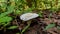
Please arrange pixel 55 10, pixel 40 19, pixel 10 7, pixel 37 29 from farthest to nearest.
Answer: pixel 55 10
pixel 10 7
pixel 40 19
pixel 37 29

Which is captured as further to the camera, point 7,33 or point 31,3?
point 31,3

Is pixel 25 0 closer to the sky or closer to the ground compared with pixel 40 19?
closer to the sky

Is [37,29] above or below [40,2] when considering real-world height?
below

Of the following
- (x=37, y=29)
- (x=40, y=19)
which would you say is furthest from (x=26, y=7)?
(x=37, y=29)

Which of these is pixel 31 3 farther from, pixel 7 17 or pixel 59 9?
pixel 7 17

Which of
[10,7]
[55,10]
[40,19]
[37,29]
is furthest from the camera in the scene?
[55,10]

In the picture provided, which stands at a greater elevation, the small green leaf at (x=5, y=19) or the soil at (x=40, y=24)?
the small green leaf at (x=5, y=19)

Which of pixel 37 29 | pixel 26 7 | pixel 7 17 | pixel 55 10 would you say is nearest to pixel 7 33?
pixel 7 17

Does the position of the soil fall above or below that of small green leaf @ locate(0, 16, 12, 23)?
below

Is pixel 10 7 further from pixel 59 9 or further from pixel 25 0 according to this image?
pixel 59 9
